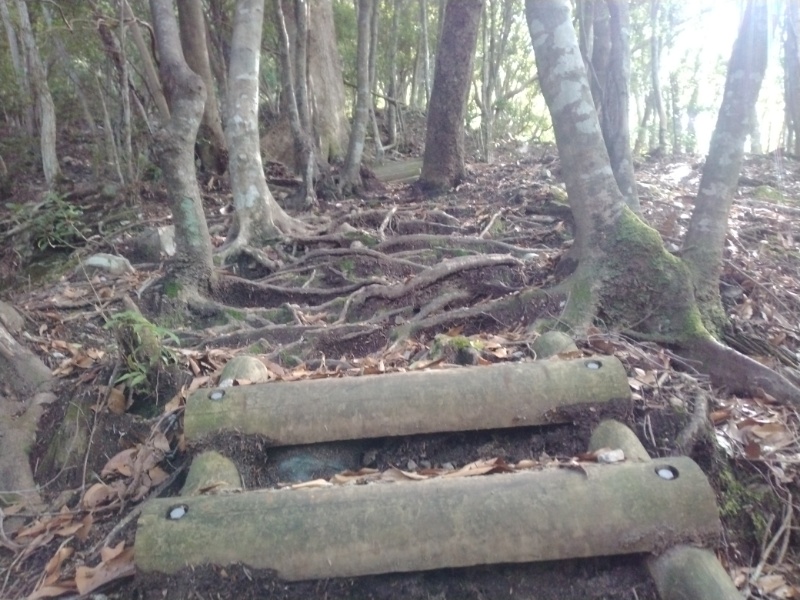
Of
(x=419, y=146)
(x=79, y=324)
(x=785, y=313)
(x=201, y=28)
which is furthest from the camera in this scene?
(x=419, y=146)

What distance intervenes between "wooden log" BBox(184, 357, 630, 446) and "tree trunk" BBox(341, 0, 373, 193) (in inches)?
284

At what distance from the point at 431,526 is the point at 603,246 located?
9.01ft

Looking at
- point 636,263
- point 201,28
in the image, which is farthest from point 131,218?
point 636,263

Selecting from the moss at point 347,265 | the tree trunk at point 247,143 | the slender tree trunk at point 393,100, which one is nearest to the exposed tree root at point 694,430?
the moss at point 347,265

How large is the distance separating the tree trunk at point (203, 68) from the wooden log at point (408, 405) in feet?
24.8

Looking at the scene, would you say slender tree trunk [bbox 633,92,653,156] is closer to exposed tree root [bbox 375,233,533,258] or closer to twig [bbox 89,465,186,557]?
exposed tree root [bbox 375,233,533,258]

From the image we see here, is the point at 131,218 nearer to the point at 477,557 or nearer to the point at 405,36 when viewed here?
the point at 477,557

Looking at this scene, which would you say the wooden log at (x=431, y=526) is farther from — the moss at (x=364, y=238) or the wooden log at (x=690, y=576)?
the moss at (x=364, y=238)

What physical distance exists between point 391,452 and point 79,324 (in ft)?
11.9

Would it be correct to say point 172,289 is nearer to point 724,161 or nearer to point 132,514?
point 132,514

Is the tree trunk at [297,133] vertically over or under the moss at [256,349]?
over

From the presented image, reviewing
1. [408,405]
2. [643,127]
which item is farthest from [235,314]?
[643,127]

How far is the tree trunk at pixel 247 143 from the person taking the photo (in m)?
7.29

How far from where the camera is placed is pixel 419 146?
712 inches
